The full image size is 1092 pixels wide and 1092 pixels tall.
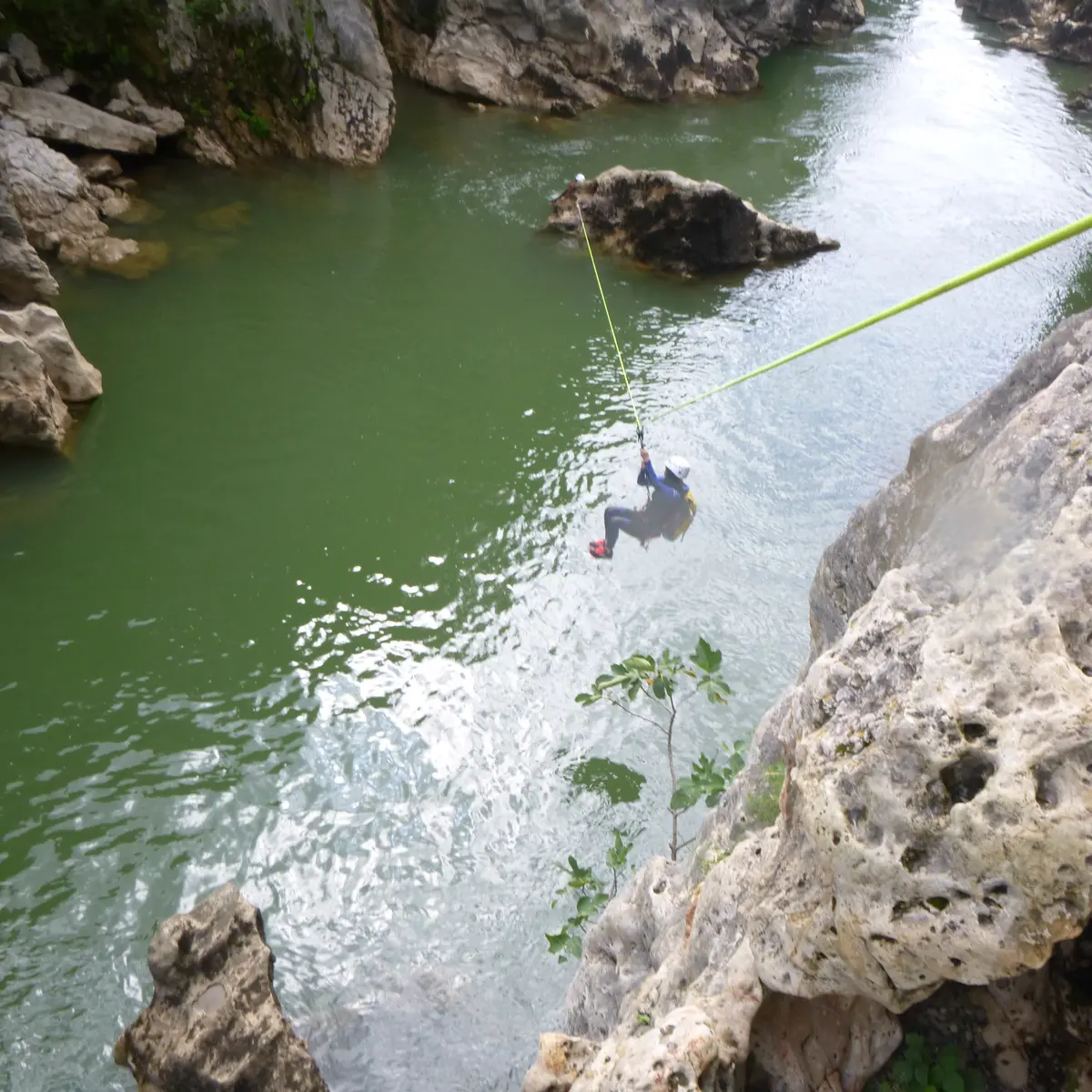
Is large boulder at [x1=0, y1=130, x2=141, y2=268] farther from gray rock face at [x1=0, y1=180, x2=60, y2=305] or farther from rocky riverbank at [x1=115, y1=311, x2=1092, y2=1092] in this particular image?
rocky riverbank at [x1=115, y1=311, x2=1092, y2=1092]

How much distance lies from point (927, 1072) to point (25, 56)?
15.0 meters

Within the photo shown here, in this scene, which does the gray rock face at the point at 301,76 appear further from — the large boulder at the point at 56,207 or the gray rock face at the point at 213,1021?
the gray rock face at the point at 213,1021

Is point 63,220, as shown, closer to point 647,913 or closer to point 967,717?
point 647,913

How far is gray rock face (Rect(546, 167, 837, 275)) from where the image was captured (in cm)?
1245

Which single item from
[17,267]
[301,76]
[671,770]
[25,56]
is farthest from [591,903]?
[25,56]

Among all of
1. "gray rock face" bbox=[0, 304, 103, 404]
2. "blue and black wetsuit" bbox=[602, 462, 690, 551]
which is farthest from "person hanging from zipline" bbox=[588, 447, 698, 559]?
"gray rock face" bbox=[0, 304, 103, 404]

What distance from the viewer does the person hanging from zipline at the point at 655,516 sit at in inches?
296

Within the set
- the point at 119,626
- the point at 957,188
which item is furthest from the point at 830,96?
the point at 119,626

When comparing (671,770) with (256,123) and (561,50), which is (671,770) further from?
(561,50)

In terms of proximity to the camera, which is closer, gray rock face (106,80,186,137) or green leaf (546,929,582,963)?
green leaf (546,929,582,963)

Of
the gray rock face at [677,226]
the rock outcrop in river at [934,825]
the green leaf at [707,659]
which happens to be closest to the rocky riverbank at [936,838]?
the rock outcrop in river at [934,825]

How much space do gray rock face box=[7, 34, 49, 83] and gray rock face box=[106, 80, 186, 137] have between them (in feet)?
2.99

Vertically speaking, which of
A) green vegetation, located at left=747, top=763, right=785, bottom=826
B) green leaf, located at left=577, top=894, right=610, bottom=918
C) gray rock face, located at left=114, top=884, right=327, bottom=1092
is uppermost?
green vegetation, located at left=747, top=763, right=785, bottom=826

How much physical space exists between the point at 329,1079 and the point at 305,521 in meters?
4.56
